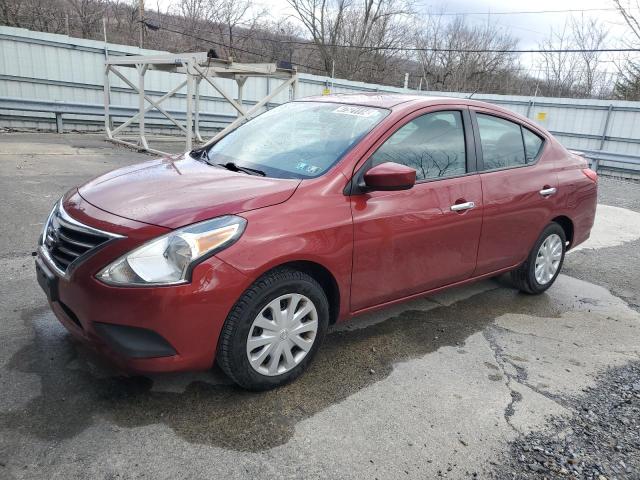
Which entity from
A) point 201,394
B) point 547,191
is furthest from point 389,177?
point 547,191

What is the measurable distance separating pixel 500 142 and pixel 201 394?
118 inches

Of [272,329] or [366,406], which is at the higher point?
[272,329]

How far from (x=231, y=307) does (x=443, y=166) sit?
1915 mm

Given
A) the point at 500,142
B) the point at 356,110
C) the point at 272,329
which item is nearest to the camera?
the point at 272,329

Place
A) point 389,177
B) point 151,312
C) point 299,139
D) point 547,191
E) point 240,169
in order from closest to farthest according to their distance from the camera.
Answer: point 151,312 < point 389,177 < point 240,169 < point 299,139 < point 547,191

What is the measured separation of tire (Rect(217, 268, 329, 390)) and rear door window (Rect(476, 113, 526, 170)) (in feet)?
6.26

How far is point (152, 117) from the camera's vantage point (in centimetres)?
1527

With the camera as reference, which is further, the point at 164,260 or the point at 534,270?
the point at 534,270

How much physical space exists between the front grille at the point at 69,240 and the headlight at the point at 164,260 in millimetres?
172

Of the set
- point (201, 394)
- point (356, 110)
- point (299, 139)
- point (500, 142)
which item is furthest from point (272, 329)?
point (500, 142)

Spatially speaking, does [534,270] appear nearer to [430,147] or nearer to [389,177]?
[430,147]

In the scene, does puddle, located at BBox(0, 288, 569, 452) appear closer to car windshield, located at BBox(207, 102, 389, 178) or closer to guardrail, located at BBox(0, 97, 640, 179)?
car windshield, located at BBox(207, 102, 389, 178)

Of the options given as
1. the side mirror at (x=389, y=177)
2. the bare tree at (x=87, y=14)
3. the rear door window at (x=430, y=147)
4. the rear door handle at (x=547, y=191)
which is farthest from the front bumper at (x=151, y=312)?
the bare tree at (x=87, y=14)

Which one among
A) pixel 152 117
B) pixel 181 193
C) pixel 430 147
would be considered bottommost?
pixel 152 117
